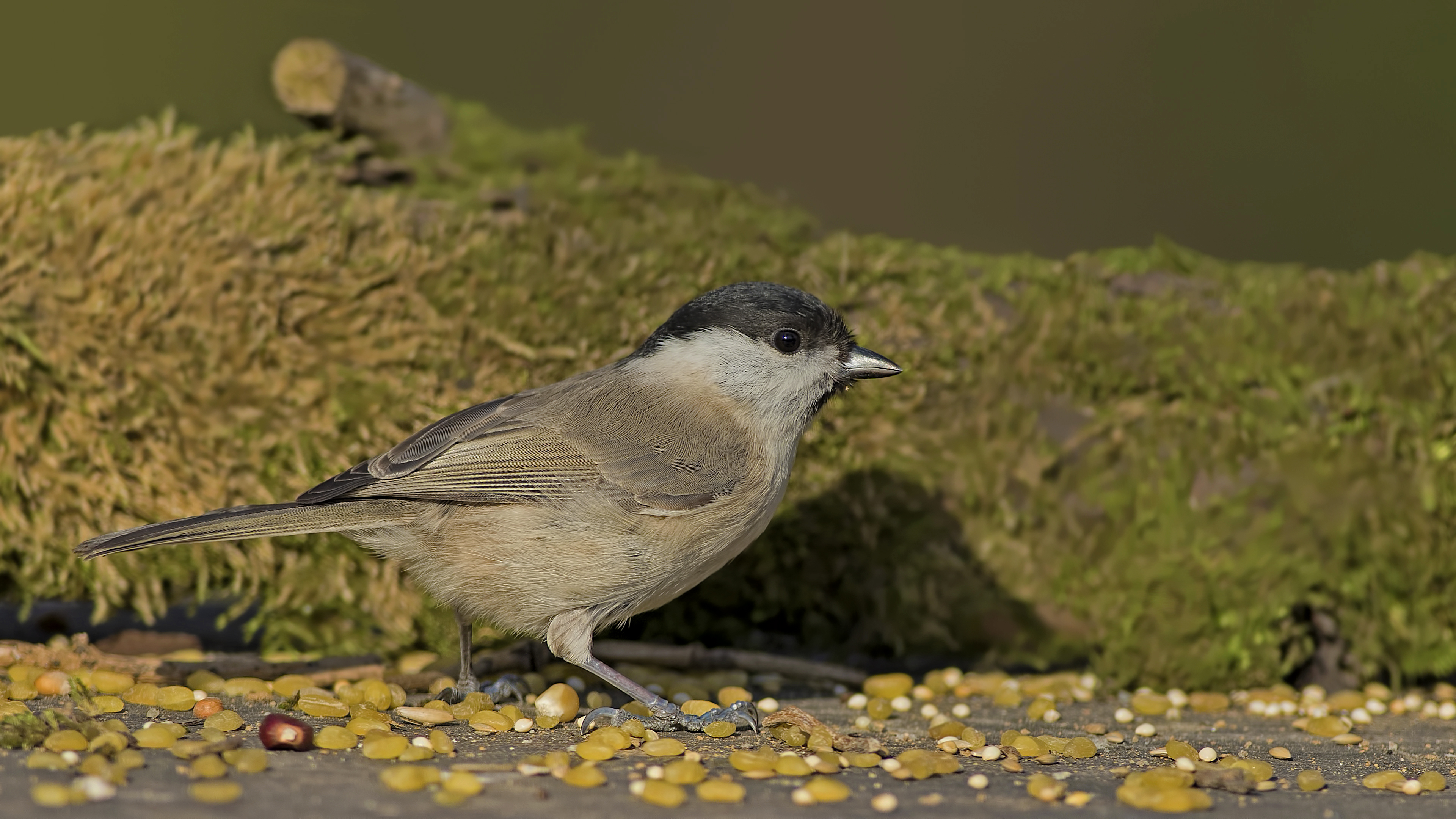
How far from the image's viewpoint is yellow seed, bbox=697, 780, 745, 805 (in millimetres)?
2008

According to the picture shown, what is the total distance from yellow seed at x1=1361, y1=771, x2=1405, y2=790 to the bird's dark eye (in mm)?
1583

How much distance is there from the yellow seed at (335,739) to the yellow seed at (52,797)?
566 millimetres

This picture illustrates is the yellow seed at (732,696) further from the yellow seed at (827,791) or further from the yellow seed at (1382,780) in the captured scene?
the yellow seed at (1382,780)

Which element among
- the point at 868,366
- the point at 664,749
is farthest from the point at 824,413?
the point at 664,749

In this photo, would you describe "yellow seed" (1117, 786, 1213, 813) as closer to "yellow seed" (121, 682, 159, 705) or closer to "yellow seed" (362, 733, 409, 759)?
"yellow seed" (362, 733, 409, 759)

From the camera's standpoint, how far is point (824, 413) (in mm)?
3506

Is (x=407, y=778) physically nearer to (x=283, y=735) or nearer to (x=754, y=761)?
(x=283, y=735)

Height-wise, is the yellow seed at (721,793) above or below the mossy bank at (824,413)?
below

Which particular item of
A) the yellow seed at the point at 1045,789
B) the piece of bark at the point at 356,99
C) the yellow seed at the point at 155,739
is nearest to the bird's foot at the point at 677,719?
the yellow seed at the point at 1045,789

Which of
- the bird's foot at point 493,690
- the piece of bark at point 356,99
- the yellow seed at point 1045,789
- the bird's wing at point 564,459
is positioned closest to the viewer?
the yellow seed at point 1045,789

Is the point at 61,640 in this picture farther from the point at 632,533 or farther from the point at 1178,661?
the point at 1178,661

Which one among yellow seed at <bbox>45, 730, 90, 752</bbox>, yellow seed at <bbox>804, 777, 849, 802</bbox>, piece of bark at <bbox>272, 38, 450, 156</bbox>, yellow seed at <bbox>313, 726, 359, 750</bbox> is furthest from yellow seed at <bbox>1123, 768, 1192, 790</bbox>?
piece of bark at <bbox>272, 38, 450, 156</bbox>

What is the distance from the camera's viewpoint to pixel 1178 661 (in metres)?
3.32

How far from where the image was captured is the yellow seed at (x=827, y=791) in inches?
78.8
